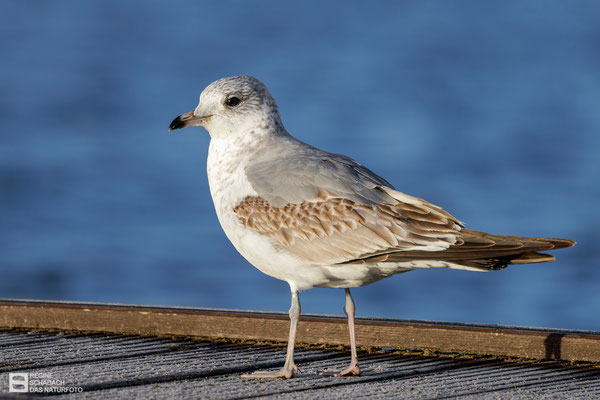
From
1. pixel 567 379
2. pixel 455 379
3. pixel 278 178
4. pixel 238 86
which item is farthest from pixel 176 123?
pixel 567 379

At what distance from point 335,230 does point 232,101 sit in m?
1.41

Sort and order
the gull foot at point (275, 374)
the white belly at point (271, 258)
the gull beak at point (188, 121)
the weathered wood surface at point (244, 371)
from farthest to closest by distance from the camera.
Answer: the gull beak at point (188, 121) < the white belly at point (271, 258) < the gull foot at point (275, 374) < the weathered wood surface at point (244, 371)

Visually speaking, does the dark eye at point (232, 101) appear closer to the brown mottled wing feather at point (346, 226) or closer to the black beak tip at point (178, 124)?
the black beak tip at point (178, 124)

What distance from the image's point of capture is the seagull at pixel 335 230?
17.7ft

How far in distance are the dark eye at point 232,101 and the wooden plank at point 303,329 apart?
149cm

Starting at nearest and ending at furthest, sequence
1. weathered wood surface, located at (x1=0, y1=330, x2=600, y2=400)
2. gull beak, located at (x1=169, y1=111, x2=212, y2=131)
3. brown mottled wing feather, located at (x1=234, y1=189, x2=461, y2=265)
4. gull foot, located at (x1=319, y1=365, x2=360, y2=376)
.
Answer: weathered wood surface, located at (x1=0, y1=330, x2=600, y2=400) < gull foot, located at (x1=319, y1=365, x2=360, y2=376) < brown mottled wing feather, located at (x1=234, y1=189, x2=461, y2=265) < gull beak, located at (x1=169, y1=111, x2=212, y2=131)

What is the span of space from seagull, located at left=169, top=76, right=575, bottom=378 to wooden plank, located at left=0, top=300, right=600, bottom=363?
551mm

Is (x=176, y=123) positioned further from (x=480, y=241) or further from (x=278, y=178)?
(x=480, y=241)

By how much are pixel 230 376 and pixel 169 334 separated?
1.50 metres

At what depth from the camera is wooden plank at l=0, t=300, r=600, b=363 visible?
591cm

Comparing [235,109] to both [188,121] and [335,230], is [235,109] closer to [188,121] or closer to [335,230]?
[188,121]

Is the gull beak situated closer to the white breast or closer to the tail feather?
the white breast

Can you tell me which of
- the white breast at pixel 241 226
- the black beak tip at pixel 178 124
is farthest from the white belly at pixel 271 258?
the black beak tip at pixel 178 124

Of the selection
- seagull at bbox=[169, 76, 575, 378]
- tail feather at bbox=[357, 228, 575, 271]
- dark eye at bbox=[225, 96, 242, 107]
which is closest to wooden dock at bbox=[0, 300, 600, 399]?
seagull at bbox=[169, 76, 575, 378]
